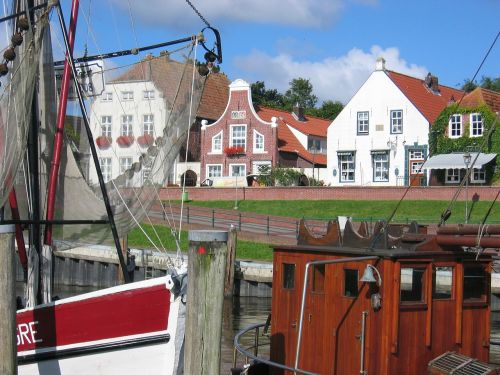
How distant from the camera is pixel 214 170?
5756 cm

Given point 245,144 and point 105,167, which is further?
point 245,144

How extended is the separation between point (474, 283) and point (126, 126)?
19.2 ft

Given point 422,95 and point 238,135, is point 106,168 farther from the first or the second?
point 238,135

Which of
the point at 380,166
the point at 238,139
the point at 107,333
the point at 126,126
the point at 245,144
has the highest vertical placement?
the point at 238,139

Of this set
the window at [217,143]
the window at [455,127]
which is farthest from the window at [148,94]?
the window at [217,143]

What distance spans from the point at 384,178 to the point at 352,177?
7.76ft

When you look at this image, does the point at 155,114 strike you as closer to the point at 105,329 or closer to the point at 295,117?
the point at 105,329

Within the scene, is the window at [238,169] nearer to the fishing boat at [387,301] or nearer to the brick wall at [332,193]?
the brick wall at [332,193]

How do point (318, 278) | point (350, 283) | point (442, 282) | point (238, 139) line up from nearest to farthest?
point (350, 283), point (442, 282), point (318, 278), point (238, 139)

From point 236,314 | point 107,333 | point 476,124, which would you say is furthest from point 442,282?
point 476,124

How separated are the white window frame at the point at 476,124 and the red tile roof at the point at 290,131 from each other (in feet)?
41.4

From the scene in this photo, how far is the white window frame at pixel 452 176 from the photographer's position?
4831cm

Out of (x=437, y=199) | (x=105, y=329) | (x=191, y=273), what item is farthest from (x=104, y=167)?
(x=437, y=199)

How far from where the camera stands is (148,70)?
44.6ft
